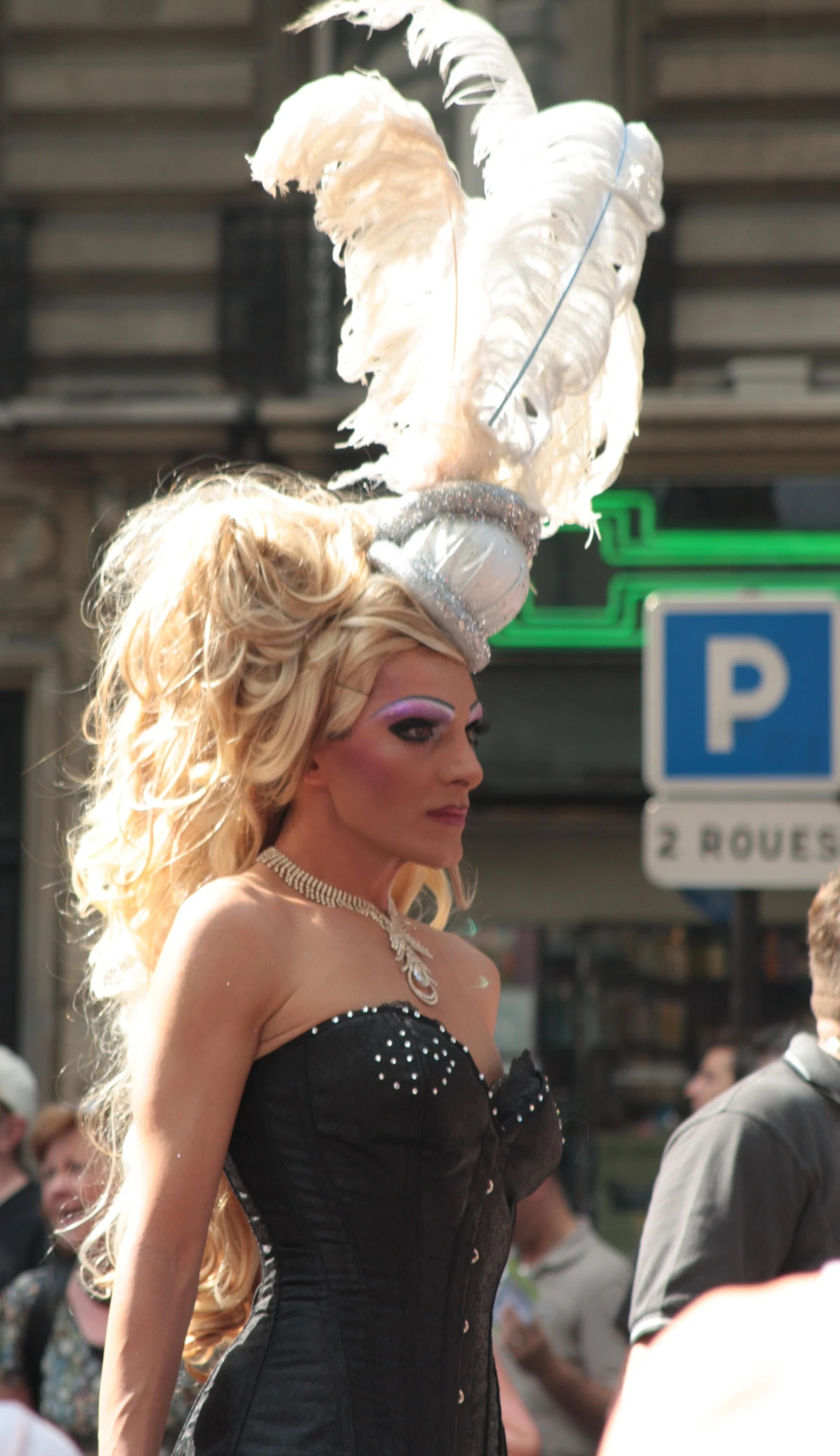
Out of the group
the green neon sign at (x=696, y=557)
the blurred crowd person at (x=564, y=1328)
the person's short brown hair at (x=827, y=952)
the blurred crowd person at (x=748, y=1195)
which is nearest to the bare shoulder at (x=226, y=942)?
the blurred crowd person at (x=748, y=1195)

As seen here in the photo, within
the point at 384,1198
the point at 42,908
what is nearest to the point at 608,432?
the point at 384,1198

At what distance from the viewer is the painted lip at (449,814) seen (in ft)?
6.97

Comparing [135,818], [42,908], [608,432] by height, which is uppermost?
[608,432]

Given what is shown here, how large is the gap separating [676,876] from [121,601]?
7.95ft

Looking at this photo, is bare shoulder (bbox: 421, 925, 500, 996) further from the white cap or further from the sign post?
the white cap

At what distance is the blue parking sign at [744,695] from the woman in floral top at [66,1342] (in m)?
1.75

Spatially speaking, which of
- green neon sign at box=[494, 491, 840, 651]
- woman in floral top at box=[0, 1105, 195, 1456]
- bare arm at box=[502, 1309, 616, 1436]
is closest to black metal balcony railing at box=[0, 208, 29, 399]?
green neon sign at box=[494, 491, 840, 651]

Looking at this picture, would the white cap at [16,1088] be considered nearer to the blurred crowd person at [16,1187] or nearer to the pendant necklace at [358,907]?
the blurred crowd person at [16,1187]

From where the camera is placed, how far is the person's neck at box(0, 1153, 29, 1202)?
4.80 m

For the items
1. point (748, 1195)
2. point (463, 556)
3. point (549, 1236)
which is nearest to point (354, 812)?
point (463, 556)

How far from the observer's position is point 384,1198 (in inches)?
77.0

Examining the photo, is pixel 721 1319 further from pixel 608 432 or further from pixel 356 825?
pixel 608 432

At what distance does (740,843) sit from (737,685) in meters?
0.43

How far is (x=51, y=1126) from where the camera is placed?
4656mm
